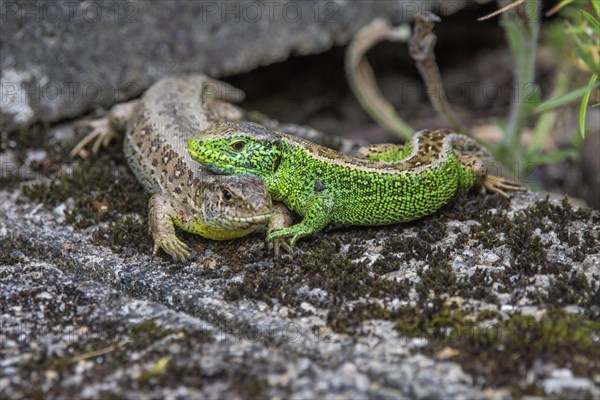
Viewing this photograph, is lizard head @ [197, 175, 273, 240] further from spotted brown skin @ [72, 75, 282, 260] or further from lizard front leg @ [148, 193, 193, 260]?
lizard front leg @ [148, 193, 193, 260]

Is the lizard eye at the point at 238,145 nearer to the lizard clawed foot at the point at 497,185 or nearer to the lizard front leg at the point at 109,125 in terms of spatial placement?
the lizard clawed foot at the point at 497,185

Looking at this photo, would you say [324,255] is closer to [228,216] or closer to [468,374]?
[228,216]

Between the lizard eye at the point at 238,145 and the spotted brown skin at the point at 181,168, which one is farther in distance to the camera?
the lizard eye at the point at 238,145

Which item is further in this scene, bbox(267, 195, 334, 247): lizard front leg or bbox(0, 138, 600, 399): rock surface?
bbox(267, 195, 334, 247): lizard front leg

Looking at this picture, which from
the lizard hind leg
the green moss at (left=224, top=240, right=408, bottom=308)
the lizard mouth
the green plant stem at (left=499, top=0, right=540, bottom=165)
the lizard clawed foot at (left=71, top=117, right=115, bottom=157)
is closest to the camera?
the green moss at (left=224, top=240, right=408, bottom=308)

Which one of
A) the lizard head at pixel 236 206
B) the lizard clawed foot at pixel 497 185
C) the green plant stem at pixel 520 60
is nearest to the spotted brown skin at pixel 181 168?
the lizard head at pixel 236 206

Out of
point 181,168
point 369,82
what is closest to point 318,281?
point 181,168

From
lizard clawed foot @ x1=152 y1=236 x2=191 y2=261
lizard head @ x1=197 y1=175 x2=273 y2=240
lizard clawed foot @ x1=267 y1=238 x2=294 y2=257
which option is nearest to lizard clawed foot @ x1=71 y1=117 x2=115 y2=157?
lizard clawed foot @ x1=152 y1=236 x2=191 y2=261
